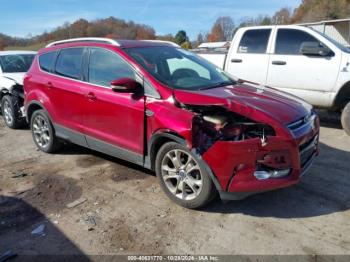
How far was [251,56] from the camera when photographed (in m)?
7.63

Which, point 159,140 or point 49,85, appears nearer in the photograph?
point 159,140

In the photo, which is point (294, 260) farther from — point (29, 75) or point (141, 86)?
point (29, 75)

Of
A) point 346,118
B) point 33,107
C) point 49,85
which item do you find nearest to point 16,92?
point 33,107

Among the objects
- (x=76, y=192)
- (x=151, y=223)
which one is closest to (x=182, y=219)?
(x=151, y=223)

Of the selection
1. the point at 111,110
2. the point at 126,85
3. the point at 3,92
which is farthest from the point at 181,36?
the point at 126,85

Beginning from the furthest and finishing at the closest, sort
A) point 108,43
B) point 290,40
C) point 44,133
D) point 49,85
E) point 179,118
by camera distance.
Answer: point 290,40 → point 44,133 → point 49,85 → point 108,43 → point 179,118

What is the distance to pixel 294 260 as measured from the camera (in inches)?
117

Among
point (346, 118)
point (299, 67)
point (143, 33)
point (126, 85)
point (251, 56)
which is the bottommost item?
point (346, 118)

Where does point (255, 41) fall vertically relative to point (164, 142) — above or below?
above

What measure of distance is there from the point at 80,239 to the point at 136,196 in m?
1.00

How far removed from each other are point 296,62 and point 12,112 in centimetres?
603

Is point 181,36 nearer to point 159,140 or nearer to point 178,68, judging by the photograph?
point 178,68

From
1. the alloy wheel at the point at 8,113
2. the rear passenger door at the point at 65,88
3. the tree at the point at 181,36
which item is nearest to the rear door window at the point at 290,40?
the rear passenger door at the point at 65,88

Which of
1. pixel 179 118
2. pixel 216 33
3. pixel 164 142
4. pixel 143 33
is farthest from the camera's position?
pixel 216 33
